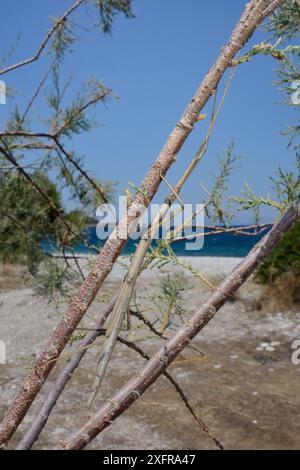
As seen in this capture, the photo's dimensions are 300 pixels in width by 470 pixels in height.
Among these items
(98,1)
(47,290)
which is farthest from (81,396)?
(98,1)

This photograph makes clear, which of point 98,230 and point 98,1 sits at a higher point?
point 98,1

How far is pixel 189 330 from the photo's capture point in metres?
0.42

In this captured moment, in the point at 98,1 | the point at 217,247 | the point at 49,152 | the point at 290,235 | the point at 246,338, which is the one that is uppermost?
the point at 98,1

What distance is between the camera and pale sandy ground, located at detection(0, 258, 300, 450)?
9.14 feet

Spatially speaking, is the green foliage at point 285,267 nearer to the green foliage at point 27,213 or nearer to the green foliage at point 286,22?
the green foliage at point 27,213

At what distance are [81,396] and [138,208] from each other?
3.24 meters

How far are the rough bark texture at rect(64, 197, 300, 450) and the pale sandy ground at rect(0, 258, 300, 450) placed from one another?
1.28m

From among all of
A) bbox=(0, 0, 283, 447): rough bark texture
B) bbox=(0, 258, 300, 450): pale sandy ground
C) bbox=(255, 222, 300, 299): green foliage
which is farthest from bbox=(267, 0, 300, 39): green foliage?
bbox=(255, 222, 300, 299): green foliage

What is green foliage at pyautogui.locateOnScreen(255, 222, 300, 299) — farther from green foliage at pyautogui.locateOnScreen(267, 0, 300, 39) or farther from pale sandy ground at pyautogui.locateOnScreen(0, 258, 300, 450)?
green foliage at pyautogui.locateOnScreen(267, 0, 300, 39)

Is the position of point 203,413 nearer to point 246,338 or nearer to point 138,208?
point 246,338

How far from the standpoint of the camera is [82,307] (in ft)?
1.36

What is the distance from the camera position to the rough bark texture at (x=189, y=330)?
0.42m

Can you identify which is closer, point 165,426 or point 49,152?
point 49,152

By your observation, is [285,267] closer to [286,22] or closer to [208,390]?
[208,390]
